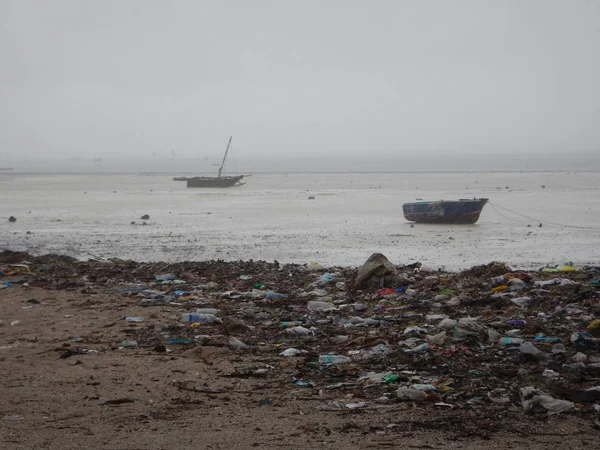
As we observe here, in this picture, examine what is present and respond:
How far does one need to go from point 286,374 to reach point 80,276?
6744 mm

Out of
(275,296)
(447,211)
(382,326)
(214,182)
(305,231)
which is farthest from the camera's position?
(214,182)

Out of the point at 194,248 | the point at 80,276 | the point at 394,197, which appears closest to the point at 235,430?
the point at 80,276

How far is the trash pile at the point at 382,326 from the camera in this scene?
5.59m

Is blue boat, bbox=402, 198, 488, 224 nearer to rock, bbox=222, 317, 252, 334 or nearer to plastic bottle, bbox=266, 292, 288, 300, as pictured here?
plastic bottle, bbox=266, 292, 288, 300

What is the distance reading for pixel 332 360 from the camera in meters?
6.57

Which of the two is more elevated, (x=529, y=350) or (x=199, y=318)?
(x=529, y=350)

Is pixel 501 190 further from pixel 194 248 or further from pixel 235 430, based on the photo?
pixel 235 430

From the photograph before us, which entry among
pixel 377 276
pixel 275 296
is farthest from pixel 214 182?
pixel 275 296

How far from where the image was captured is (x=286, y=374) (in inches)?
246

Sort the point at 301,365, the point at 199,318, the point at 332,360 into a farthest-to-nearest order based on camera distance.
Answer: the point at 199,318 < the point at 332,360 < the point at 301,365

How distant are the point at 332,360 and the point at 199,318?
2.32m

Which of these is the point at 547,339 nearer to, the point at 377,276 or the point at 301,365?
the point at 301,365

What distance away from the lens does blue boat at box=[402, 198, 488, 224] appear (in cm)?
2031

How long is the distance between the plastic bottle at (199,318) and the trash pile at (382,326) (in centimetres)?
2
